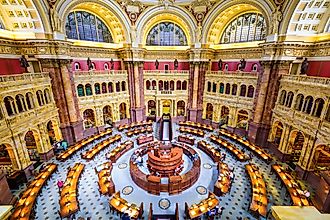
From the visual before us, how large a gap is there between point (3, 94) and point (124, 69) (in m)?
16.5

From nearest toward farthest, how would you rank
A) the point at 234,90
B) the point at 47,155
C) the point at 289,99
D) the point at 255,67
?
the point at 289,99
the point at 47,155
the point at 255,67
the point at 234,90

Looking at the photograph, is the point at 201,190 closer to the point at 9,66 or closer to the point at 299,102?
the point at 299,102

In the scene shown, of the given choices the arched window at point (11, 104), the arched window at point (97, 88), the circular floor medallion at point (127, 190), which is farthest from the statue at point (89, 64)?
the circular floor medallion at point (127, 190)

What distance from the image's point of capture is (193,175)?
15.9 metres

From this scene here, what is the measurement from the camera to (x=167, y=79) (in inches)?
1163

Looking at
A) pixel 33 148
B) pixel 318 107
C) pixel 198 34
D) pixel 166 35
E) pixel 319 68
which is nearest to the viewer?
pixel 318 107

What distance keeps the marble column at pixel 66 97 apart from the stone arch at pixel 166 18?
38.6 ft

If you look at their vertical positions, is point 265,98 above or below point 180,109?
above

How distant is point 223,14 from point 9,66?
2708cm

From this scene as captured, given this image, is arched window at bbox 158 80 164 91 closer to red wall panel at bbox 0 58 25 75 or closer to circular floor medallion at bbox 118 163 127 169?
circular floor medallion at bbox 118 163 127 169

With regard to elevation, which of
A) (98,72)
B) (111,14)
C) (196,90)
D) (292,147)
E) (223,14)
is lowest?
(292,147)

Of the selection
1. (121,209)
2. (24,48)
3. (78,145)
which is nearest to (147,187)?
(121,209)

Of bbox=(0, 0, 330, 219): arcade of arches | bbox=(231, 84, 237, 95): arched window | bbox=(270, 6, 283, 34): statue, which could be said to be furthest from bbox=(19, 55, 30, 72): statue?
bbox=(270, 6, 283, 34): statue

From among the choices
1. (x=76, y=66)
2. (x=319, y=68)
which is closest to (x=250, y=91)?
(x=319, y=68)
